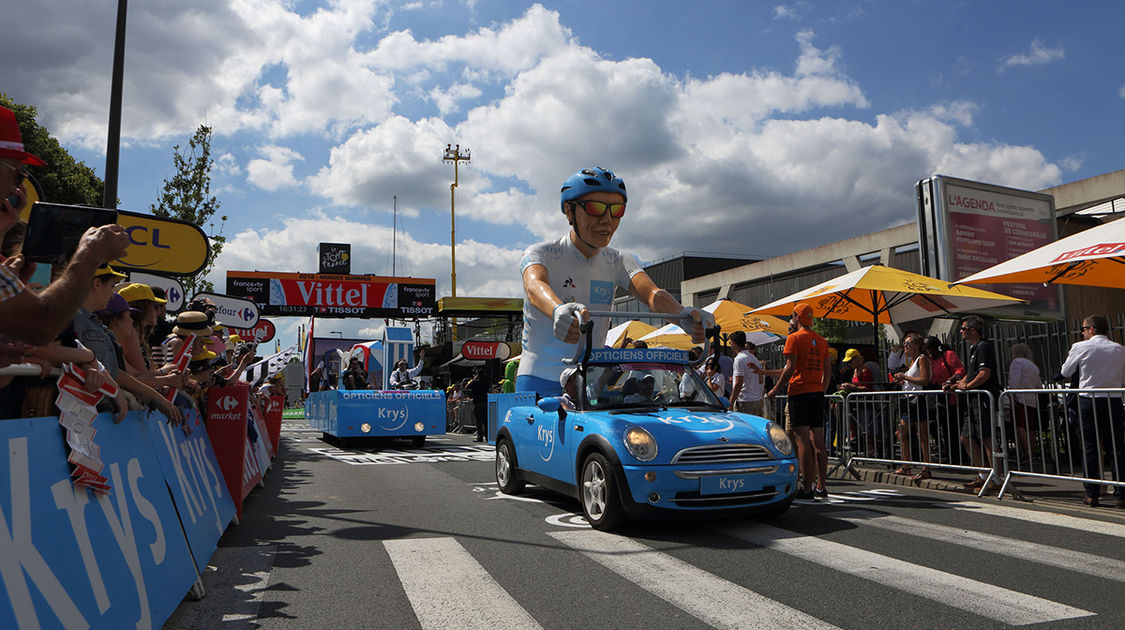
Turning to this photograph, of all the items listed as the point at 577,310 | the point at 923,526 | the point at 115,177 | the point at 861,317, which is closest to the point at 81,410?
the point at 577,310

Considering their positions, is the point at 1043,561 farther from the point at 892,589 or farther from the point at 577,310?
the point at 577,310

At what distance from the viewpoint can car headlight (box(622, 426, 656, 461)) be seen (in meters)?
5.61

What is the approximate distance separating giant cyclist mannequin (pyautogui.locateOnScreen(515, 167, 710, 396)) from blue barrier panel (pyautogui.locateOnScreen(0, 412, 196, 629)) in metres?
4.41

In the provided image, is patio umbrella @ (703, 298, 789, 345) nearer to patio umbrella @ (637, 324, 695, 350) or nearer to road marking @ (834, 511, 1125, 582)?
patio umbrella @ (637, 324, 695, 350)

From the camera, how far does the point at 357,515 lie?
7027 millimetres

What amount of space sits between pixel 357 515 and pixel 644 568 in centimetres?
Result: 339

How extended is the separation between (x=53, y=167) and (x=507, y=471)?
22.5 meters

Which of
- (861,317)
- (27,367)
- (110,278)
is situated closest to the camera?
(27,367)

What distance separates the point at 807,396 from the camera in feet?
24.5

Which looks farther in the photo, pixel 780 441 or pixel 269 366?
pixel 269 366

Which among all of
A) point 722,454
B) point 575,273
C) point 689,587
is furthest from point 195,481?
point 575,273

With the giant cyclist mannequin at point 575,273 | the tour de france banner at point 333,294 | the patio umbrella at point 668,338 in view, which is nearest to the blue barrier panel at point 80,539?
the giant cyclist mannequin at point 575,273

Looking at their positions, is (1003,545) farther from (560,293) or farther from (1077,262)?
(1077,262)

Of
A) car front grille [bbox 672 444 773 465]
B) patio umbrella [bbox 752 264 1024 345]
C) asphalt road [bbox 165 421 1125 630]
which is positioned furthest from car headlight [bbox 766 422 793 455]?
patio umbrella [bbox 752 264 1024 345]
